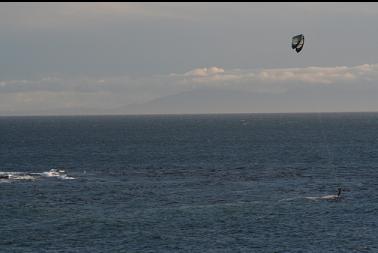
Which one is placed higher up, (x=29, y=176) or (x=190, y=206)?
(x=29, y=176)

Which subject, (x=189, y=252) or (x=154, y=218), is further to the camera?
(x=154, y=218)

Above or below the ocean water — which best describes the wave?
above

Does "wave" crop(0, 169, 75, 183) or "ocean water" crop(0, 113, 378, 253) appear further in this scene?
"wave" crop(0, 169, 75, 183)

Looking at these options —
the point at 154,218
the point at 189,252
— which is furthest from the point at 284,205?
the point at 189,252

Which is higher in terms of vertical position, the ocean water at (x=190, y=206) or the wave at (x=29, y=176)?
the wave at (x=29, y=176)

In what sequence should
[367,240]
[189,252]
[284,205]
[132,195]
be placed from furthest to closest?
[132,195], [284,205], [367,240], [189,252]

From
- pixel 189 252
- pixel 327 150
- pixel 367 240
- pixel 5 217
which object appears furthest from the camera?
pixel 327 150

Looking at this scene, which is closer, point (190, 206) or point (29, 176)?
point (190, 206)

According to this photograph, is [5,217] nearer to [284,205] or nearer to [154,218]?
[154,218]

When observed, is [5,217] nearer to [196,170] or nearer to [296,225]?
[296,225]

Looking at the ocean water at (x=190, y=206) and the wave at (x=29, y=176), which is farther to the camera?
the wave at (x=29, y=176)
